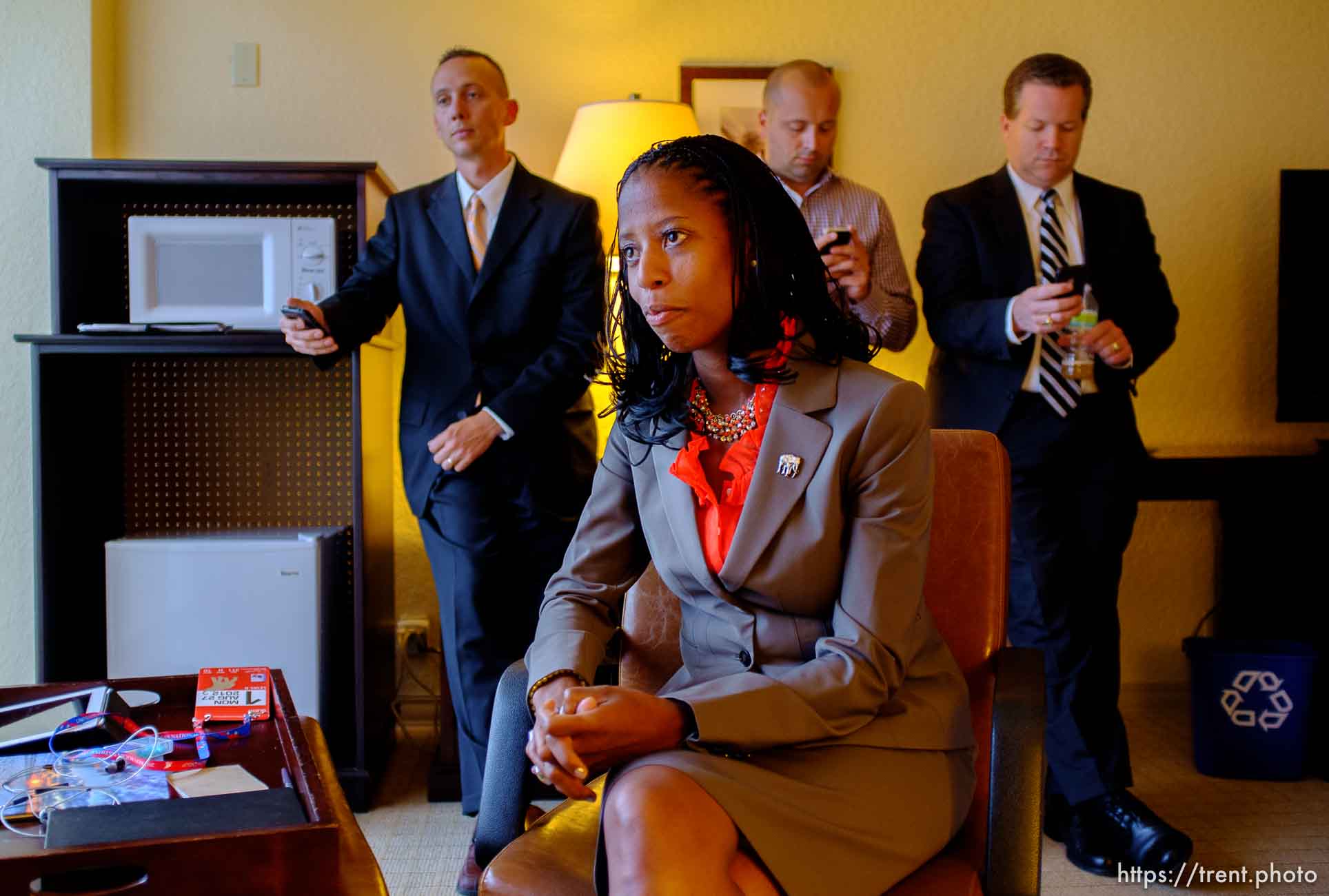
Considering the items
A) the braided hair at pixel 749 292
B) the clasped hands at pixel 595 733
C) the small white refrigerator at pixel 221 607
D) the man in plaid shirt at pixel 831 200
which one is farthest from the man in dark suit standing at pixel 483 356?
the clasped hands at pixel 595 733

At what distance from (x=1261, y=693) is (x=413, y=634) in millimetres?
2275

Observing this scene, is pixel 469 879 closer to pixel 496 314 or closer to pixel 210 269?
pixel 496 314

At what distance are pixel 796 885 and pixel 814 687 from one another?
206 millimetres

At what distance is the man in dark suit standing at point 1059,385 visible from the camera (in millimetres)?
2543

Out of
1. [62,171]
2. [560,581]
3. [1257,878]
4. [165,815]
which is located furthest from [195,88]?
[1257,878]

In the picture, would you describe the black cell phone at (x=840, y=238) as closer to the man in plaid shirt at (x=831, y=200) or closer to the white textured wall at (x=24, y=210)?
the man in plaid shirt at (x=831, y=200)

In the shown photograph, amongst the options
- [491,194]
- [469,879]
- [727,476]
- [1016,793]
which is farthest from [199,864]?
[491,194]

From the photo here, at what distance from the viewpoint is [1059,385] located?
101 inches

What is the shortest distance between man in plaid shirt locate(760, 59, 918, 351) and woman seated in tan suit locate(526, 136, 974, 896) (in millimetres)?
1076

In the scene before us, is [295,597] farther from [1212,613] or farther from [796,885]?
[1212,613]

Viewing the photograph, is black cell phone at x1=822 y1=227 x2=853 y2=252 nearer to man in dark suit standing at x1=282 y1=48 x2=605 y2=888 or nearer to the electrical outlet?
man in dark suit standing at x1=282 y1=48 x2=605 y2=888

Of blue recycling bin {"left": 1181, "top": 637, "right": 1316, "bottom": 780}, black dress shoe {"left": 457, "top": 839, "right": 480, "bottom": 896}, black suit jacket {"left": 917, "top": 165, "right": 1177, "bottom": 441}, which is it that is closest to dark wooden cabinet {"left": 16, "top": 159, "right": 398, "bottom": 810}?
black dress shoe {"left": 457, "top": 839, "right": 480, "bottom": 896}

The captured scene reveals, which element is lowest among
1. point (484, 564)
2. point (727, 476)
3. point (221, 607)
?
point (221, 607)

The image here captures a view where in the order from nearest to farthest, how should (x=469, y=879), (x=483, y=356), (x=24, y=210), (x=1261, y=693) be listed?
(x=469, y=879) → (x=483, y=356) → (x=1261, y=693) → (x=24, y=210)
